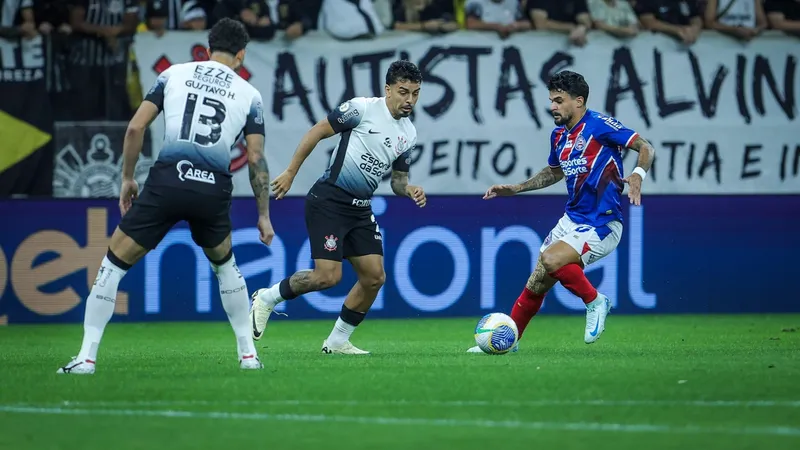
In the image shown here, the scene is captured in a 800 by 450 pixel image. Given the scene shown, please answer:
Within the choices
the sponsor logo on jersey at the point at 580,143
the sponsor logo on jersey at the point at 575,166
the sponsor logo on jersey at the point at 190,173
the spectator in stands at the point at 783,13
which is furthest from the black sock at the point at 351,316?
the spectator in stands at the point at 783,13

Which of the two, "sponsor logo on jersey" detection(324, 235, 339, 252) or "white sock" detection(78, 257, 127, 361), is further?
"sponsor logo on jersey" detection(324, 235, 339, 252)

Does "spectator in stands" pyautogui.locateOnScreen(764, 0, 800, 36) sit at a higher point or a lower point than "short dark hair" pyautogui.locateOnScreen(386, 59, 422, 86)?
lower

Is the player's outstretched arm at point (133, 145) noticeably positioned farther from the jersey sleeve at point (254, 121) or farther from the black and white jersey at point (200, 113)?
the jersey sleeve at point (254, 121)

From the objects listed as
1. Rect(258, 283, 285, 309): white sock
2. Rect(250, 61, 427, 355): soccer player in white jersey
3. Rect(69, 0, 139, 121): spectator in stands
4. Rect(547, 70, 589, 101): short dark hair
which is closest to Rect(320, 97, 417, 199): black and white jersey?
Rect(250, 61, 427, 355): soccer player in white jersey

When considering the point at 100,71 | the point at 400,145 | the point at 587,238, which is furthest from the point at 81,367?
the point at 100,71

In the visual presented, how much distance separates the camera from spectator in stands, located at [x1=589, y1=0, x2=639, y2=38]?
53.6ft

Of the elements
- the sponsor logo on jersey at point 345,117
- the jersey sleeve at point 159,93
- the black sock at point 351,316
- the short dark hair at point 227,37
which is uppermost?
the short dark hair at point 227,37

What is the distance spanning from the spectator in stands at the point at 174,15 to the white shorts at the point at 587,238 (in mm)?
6507

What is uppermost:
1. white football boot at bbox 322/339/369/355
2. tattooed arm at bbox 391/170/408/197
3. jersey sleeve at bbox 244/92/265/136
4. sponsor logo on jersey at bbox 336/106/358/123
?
jersey sleeve at bbox 244/92/265/136

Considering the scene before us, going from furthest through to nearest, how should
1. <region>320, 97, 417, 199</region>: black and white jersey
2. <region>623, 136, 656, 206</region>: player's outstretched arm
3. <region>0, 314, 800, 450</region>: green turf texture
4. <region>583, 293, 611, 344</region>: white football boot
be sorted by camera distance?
<region>320, 97, 417, 199</region>: black and white jersey, <region>583, 293, 611, 344</region>: white football boot, <region>623, 136, 656, 206</region>: player's outstretched arm, <region>0, 314, 800, 450</region>: green turf texture

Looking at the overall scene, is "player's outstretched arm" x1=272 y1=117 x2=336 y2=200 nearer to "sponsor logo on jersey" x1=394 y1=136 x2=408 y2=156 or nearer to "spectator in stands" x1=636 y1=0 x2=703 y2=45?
"sponsor logo on jersey" x1=394 y1=136 x2=408 y2=156

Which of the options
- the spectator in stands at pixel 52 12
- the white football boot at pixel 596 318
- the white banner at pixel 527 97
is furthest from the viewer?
the white banner at pixel 527 97

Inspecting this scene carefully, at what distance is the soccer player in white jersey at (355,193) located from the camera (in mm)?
9930

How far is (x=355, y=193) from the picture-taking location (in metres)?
9.98
